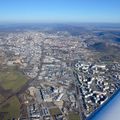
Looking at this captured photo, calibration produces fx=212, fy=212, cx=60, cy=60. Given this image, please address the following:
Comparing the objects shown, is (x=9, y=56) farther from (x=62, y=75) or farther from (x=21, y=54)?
(x=62, y=75)

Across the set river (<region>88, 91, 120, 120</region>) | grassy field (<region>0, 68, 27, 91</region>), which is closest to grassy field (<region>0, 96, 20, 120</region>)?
grassy field (<region>0, 68, 27, 91</region>)

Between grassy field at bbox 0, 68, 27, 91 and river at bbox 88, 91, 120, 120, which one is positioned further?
grassy field at bbox 0, 68, 27, 91

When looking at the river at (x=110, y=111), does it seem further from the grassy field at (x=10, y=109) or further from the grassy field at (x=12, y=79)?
the grassy field at (x=12, y=79)

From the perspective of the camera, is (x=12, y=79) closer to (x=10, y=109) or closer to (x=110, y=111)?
(x=10, y=109)

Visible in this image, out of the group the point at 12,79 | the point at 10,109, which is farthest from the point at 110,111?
the point at 12,79

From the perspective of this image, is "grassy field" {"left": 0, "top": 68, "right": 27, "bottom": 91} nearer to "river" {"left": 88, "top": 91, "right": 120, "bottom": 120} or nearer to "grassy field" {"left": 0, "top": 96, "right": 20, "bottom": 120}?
"grassy field" {"left": 0, "top": 96, "right": 20, "bottom": 120}

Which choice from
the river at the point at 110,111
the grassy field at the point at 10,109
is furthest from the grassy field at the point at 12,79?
the river at the point at 110,111
